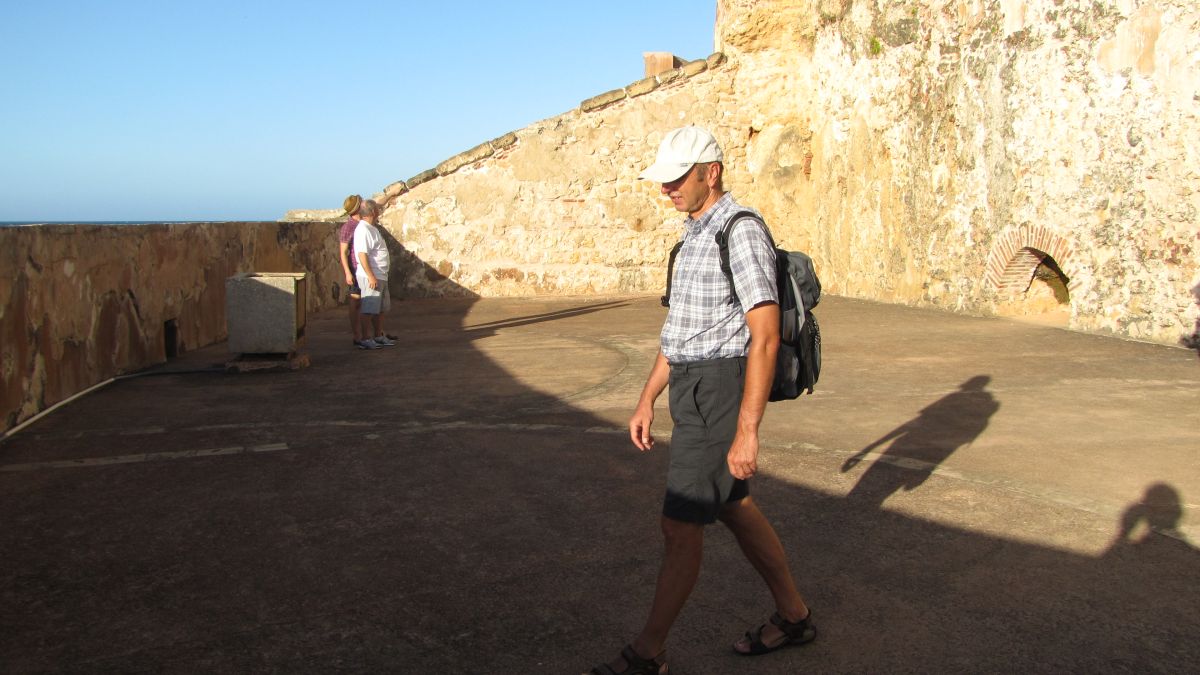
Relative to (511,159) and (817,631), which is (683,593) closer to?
(817,631)

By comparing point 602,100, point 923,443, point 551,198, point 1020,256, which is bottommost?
point 923,443

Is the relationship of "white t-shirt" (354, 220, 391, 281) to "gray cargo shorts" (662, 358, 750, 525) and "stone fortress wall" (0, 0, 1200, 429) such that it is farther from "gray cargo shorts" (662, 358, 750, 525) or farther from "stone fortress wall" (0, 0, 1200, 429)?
"gray cargo shorts" (662, 358, 750, 525)

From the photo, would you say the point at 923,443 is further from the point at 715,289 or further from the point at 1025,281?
the point at 1025,281

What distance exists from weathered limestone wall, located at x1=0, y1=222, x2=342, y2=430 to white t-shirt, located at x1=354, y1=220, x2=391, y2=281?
155 cm

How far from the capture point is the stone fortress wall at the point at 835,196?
28.3ft

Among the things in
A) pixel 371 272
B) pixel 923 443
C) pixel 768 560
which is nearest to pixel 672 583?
pixel 768 560

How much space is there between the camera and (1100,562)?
395 centimetres

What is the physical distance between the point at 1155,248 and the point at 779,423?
15.4ft

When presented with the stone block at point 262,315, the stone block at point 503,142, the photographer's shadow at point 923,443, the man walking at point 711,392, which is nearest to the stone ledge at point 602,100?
the stone block at point 503,142

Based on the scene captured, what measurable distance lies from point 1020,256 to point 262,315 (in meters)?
7.54

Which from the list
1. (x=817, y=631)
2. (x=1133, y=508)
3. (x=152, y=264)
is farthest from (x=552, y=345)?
(x=817, y=631)

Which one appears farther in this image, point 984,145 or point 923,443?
point 984,145

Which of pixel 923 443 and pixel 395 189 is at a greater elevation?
pixel 395 189

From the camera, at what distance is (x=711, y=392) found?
316cm
